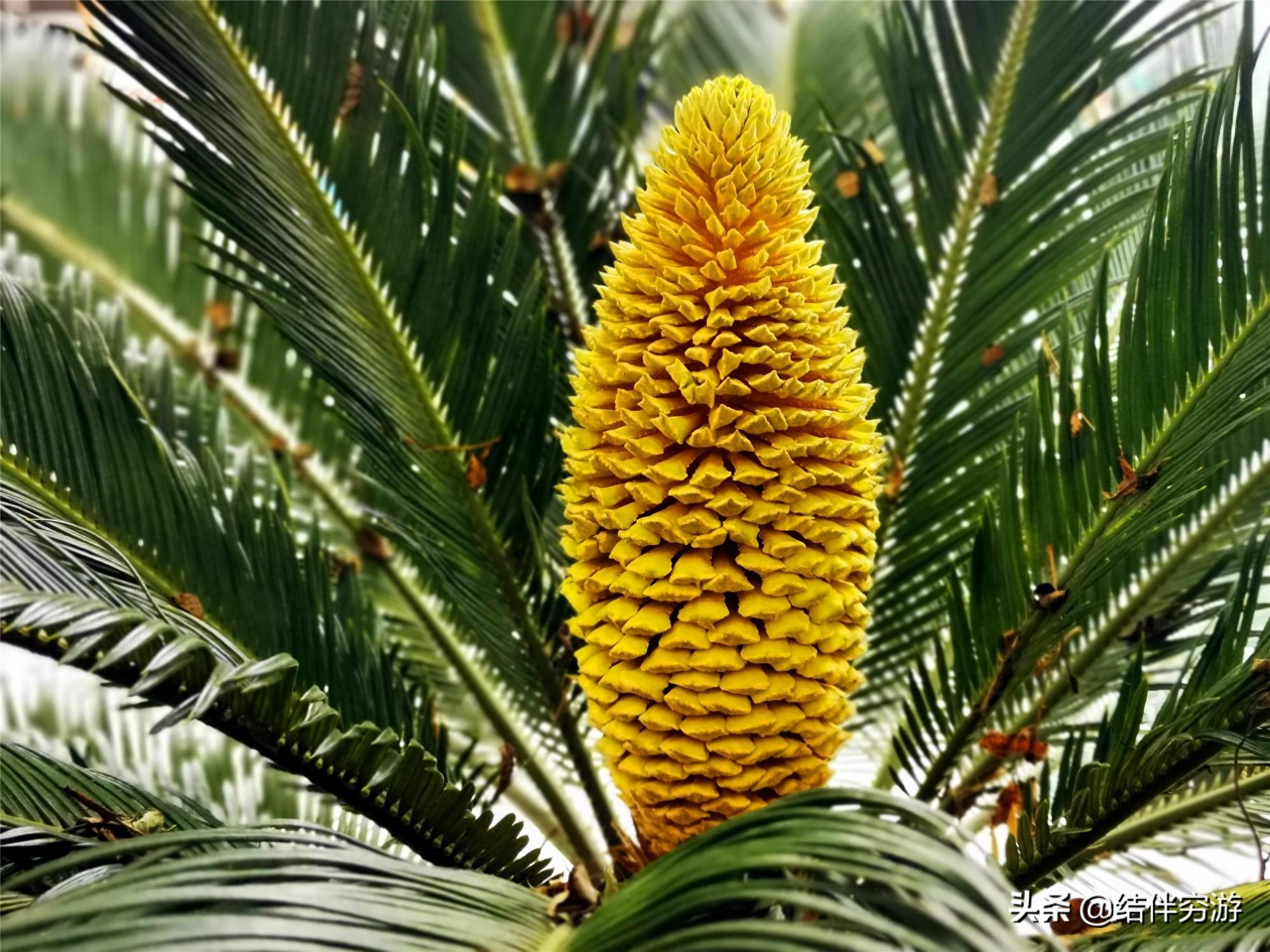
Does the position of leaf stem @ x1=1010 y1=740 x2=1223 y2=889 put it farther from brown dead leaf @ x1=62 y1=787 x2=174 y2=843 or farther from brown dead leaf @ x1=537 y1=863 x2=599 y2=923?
brown dead leaf @ x1=62 y1=787 x2=174 y2=843

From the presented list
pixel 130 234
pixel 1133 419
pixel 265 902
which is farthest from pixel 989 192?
pixel 130 234

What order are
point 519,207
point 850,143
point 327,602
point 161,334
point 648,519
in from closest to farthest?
1. point 648,519
2. point 327,602
3. point 850,143
4. point 519,207
5. point 161,334

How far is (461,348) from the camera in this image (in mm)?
1013

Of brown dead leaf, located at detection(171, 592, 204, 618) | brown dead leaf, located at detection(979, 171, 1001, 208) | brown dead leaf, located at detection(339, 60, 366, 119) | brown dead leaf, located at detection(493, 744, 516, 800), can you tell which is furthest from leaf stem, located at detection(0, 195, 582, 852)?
brown dead leaf, located at detection(979, 171, 1001, 208)

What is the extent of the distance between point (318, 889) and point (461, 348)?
22.7 inches

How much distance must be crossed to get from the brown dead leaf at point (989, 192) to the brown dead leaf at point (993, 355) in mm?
146

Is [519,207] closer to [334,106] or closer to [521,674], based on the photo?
[334,106]

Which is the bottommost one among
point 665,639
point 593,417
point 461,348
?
point 665,639

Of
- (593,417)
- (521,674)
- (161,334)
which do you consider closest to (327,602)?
(521,674)

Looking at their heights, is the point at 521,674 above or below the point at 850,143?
below

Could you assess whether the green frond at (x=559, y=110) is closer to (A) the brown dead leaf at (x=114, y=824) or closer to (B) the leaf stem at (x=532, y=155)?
(B) the leaf stem at (x=532, y=155)

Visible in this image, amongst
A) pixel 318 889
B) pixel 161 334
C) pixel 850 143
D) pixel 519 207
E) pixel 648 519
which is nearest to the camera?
pixel 318 889

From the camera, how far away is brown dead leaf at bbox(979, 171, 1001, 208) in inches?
44.1

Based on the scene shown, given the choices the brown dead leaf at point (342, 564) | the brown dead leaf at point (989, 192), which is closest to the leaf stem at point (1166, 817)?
the brown dead leaf at point (989, 192)
